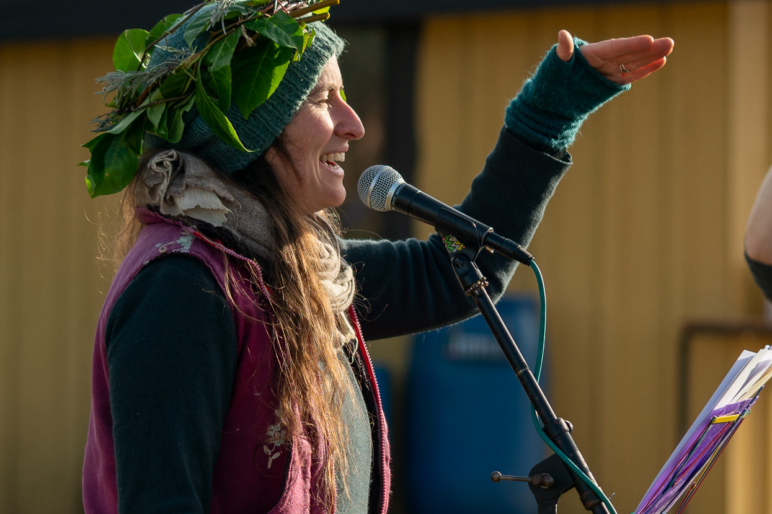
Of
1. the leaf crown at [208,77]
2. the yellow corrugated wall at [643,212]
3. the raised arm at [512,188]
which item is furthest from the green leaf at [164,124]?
the yellow corrugated wall at [643,212]

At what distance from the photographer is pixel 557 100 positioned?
5.50ft

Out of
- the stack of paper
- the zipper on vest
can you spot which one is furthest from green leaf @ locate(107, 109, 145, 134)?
the stack of paper

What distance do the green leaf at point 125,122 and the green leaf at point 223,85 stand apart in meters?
0.17

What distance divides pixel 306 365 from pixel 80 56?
3.74 metres

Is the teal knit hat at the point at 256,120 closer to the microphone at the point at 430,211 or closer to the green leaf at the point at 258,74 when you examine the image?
the green leaf at the point at 258,74

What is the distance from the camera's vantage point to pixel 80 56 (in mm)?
4457

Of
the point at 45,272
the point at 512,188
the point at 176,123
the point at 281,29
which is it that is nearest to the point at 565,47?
the point at 512,188

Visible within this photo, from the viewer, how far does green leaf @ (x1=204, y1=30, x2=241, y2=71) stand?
140cm

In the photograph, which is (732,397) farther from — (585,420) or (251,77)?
(585,420)

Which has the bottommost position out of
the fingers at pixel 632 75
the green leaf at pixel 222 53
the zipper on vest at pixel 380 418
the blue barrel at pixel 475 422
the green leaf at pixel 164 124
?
the blue barrel at pixel 475 422

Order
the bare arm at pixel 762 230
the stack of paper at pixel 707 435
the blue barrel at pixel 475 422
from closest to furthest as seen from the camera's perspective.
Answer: the stack of paper at pixel 707 435
the bare arm at pixel 762 230
the blue barrel at pixel 475 422

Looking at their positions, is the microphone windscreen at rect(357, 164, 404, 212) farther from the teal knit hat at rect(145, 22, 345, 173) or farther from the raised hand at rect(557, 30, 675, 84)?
the raised hand at rect(557, 30, 675, 84)

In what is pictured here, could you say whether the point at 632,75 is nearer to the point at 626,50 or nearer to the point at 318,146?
the point at 626,50

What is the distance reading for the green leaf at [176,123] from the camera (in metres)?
1.44
